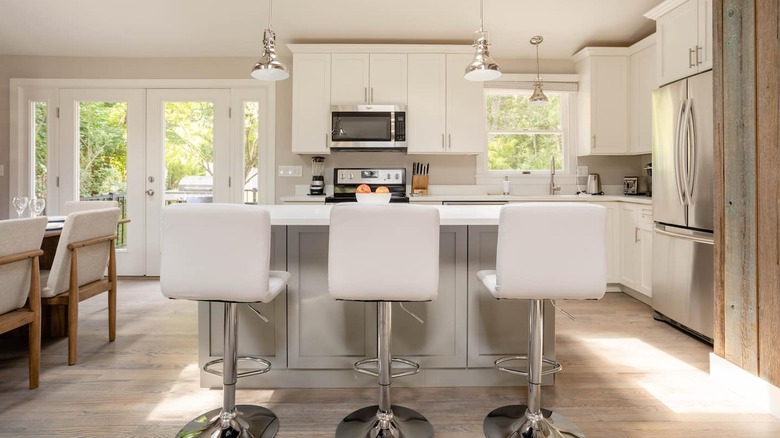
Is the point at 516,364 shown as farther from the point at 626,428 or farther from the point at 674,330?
the point at 674,330

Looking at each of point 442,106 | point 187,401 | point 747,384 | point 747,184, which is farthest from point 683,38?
point 187,401

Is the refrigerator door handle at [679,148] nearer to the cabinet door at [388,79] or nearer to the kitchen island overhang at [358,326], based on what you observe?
the kitchen island overhang at [358,326]

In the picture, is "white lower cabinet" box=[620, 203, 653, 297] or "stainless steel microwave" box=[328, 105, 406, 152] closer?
"white lower cabinet" box=[620, 203, 653, 297]

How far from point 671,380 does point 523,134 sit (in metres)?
3.12

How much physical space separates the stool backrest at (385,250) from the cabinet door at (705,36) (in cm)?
254

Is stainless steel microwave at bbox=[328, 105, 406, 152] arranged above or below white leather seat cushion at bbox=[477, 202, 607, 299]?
above

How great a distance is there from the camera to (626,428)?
1.90 metres

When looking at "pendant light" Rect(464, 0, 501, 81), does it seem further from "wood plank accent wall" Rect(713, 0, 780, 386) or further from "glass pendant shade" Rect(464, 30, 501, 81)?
"wood plank accent wall" Rect(713, 0, 780, 386)

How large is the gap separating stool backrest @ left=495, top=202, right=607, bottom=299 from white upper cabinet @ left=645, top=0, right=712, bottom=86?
7.06 ft

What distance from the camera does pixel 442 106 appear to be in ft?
14.7

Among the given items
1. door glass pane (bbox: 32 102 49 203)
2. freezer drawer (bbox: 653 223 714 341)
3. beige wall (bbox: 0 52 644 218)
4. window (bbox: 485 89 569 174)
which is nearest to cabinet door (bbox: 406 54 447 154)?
beige wall (bbox: 0 52 644 218)

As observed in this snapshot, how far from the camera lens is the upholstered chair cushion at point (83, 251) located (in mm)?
2471

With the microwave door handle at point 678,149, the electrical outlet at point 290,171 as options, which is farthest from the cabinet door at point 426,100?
the microwave door handle at point 678,149

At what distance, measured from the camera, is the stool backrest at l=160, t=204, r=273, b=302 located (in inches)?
64.2
